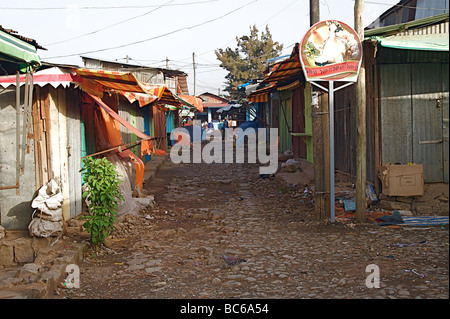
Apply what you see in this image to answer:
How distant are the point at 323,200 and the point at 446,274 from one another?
294cm

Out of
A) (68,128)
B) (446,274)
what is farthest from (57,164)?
(446,274)

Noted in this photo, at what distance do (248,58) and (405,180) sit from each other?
37445 mm

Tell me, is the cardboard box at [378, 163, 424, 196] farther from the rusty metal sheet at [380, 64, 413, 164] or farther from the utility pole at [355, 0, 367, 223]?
the utility pole at [355, 0, 367, 223]

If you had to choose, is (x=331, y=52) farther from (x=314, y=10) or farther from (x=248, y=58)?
(x=248, y=58)

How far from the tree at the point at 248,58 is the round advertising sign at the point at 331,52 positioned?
3589 cm

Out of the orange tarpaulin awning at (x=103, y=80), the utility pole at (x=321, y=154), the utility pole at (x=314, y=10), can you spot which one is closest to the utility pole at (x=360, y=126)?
the utility pole at (x=321, y=154)

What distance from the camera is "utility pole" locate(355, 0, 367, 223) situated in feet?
22.4

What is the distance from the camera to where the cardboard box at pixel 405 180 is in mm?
7379

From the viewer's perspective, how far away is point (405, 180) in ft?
24.2

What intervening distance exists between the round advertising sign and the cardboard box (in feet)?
5.81

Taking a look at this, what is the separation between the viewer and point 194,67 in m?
45.2

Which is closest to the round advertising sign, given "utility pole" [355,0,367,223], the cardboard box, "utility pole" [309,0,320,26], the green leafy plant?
"utility pole" [355,0,367,223]

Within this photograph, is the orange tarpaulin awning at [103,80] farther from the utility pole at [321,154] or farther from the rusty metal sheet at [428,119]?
the rusty metal sheet at [428,119]
